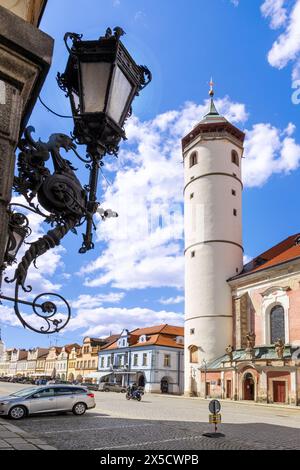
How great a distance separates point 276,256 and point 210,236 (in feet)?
22.8

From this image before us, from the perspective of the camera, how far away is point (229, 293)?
44.5 m

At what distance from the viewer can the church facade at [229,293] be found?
36.2 metres

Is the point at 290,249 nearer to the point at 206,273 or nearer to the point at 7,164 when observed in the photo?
the point at 206,273

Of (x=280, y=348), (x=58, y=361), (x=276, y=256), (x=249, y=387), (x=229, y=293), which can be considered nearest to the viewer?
(x=280, y=348)

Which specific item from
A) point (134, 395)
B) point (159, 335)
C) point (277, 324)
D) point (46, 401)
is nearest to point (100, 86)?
point (46, 401)

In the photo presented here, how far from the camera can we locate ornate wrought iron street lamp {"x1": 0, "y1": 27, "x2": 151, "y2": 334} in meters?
3.20

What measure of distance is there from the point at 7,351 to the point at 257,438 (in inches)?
5152

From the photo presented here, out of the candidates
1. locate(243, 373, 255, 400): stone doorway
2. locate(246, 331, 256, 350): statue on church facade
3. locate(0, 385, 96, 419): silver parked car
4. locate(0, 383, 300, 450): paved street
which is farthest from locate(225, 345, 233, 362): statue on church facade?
locate(0, 383, 300, 450): paved street

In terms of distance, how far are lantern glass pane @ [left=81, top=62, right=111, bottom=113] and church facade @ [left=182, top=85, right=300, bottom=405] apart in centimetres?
3318

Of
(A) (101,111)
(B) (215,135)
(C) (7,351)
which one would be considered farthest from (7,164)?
(C) (7,351)

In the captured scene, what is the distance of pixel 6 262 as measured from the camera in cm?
314

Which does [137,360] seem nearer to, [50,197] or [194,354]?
[194,354]

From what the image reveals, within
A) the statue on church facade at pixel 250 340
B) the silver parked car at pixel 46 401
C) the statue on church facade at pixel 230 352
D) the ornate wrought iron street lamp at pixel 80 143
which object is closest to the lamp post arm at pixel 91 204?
the ornate wrought iron street lamp at pixel 80 143

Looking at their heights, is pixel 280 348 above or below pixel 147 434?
above
